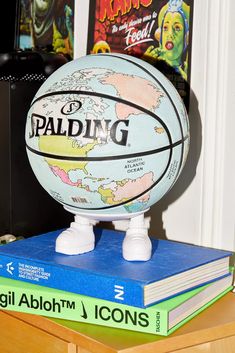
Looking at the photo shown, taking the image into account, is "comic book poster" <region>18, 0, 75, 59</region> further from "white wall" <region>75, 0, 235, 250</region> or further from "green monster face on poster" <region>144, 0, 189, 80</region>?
"white wall" <region>75, 0, 235, 250</region>

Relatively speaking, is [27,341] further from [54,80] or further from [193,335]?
[54,80]

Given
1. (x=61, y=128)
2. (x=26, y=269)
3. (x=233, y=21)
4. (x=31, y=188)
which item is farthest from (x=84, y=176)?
(x=233, y=21)

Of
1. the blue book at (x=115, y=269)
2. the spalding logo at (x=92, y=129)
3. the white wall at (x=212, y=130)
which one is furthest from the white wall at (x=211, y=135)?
the spalding logo at (x=92, y=129)

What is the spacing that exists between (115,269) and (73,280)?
0.07 metres

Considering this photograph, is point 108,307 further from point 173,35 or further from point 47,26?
point 47,26

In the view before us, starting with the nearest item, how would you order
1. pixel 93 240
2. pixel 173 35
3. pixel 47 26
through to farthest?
pixel 93 240
pixel 173 35
pixel 47 26

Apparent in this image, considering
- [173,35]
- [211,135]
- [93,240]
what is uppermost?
[173,35]

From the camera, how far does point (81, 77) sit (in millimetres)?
986

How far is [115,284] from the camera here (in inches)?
37.0

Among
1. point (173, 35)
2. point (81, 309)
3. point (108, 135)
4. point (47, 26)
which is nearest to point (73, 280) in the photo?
point (81, 309)

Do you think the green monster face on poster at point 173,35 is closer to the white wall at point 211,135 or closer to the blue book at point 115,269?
the white wall at point 211,135

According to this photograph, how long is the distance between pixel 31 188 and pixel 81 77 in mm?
354

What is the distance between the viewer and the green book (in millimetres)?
920

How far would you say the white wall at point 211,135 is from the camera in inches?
46.0
